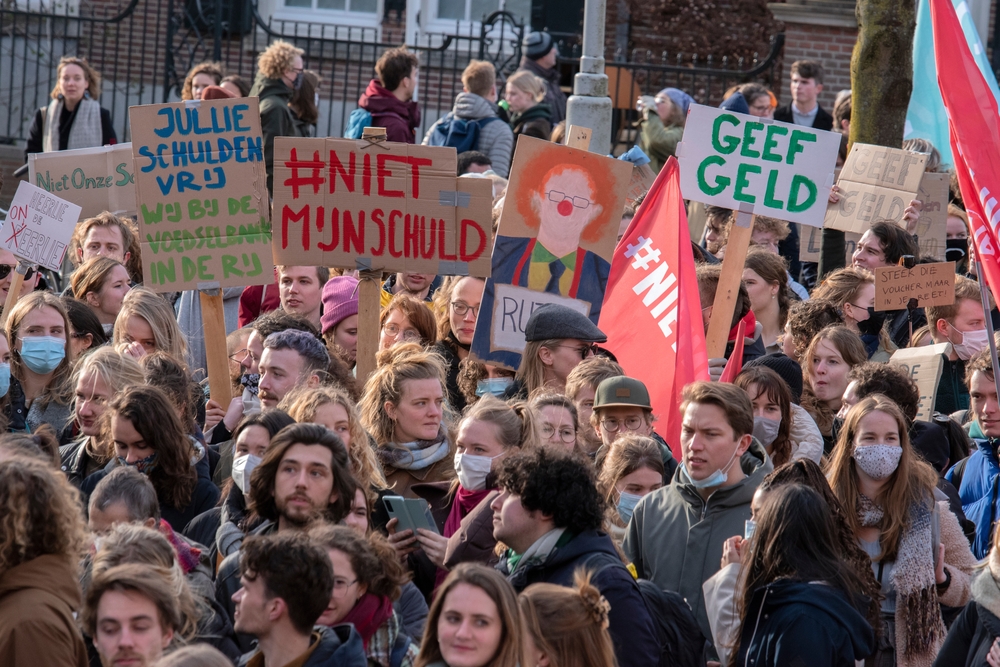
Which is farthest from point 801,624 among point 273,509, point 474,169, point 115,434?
point 474,169

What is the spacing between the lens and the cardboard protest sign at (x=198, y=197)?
672 cm

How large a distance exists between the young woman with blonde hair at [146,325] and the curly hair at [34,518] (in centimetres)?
279

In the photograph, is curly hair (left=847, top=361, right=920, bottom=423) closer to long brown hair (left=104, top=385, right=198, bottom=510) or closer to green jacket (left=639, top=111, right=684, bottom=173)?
long brown hair (left=104, top=385, right=198, bottom=510)

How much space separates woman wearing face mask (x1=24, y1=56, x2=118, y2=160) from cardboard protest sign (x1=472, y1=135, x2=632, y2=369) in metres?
5.88

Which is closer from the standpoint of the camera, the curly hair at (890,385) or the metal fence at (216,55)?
the curly hair at (890,385)

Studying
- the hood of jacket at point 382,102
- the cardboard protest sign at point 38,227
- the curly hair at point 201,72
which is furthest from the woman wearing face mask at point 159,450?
the hood of jacket at point 382,102

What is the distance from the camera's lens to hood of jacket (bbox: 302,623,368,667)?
3.80 metres

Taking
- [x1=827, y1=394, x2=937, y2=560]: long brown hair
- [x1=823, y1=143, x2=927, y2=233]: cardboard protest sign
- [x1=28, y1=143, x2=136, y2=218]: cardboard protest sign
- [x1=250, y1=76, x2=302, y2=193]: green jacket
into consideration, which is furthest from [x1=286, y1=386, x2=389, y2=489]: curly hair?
[x1=250, y1=76, x2=302, y2=193]: green jacket

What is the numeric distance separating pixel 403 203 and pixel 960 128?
8.25ft

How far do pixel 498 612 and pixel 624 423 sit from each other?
2113 mm

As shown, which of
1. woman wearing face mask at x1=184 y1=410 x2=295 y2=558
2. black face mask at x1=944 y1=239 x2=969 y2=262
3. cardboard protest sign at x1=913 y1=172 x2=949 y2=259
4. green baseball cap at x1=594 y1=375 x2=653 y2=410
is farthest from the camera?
black face mask at x1=944 y1=239 x2=969 y2=262

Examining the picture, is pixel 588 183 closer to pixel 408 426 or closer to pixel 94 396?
pixel 408 426

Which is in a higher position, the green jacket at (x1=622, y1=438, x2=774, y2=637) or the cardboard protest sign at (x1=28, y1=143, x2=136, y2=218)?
the cardboard protest sign at (x1=28, y1=143, x2=136, y2=218)

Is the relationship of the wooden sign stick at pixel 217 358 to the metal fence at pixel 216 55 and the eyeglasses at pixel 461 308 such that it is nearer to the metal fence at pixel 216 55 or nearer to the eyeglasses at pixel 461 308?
the eyeglasses at pixel 461 308
